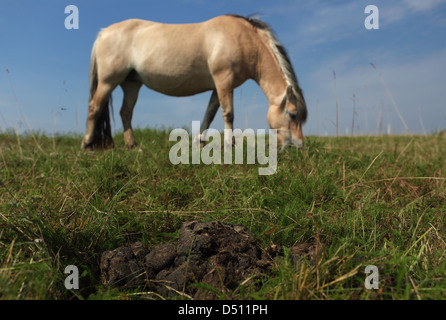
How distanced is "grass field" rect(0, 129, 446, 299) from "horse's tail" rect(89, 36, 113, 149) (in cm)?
169

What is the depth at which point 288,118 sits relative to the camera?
190 inches

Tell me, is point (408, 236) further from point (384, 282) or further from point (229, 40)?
point (229, 40)

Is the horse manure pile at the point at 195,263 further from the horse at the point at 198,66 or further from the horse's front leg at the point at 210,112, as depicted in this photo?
the horse's front leg at the point at 210,112

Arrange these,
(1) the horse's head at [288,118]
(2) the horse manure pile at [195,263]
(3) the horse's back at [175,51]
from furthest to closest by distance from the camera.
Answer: (3) the horse's back at [175,51]
(1) the horse's head at [288,118]
(2) the horse manure pile at [195,263]

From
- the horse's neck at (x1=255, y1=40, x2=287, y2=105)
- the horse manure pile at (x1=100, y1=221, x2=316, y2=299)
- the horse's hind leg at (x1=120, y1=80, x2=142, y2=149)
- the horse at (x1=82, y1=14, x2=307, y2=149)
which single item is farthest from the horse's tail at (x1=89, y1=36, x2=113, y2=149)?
the horse manure pile at (x1=100, y1=221, x2=316, y2=299)

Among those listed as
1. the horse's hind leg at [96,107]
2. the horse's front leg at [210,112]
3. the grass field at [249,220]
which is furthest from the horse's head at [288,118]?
the horse's hind leg at [96,107]

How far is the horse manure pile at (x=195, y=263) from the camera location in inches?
64.3

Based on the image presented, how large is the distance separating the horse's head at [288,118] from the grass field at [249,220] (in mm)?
782

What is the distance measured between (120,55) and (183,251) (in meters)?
4.55

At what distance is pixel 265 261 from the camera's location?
69.0 inches

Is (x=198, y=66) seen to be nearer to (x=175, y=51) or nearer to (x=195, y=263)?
(x=175, y=51)

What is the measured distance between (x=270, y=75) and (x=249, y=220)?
3339 mm
